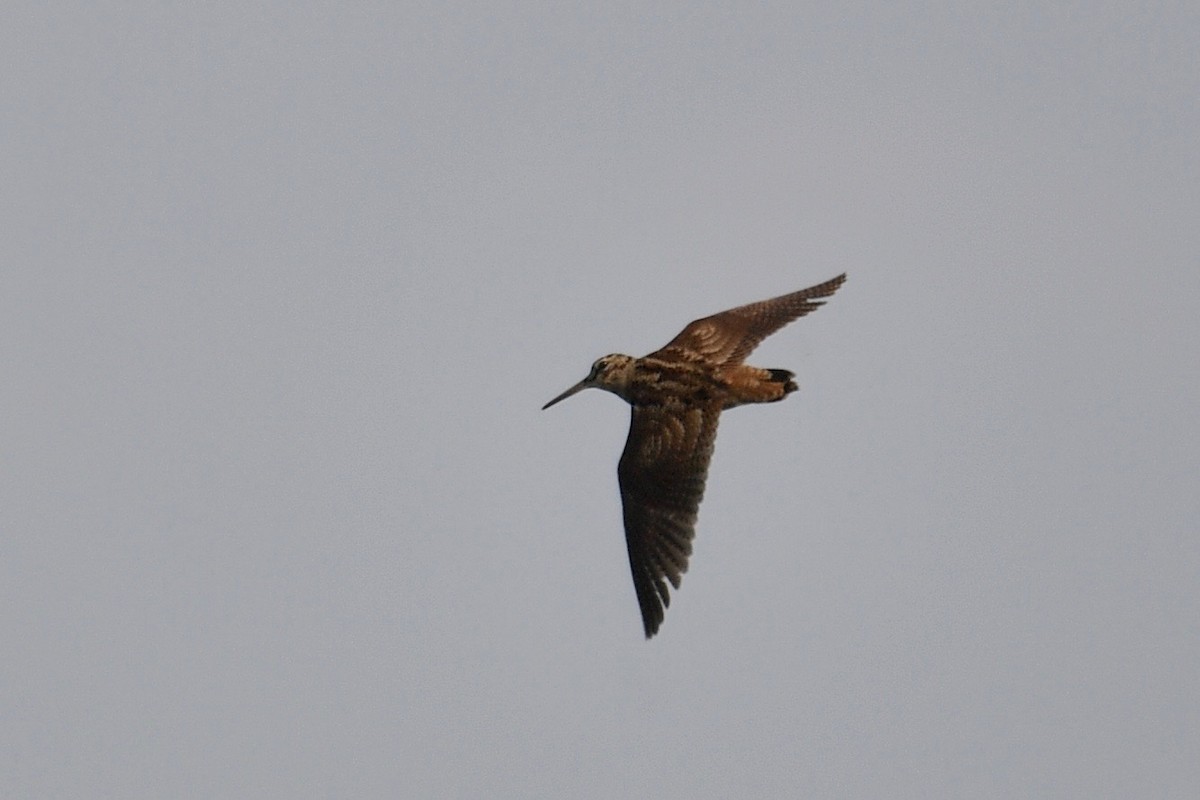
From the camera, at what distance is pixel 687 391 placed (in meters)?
27.3

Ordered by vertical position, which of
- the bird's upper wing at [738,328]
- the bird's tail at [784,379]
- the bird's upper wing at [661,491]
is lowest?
the bird's upper wing at [661,491]

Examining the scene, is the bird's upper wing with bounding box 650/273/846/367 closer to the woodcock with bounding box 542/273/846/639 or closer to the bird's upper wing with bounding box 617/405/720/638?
the woodcock with bounding box 542/273/846/639

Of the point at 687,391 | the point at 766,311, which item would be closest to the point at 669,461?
Result: the point at 687,391

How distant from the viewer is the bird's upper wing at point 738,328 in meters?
28.0

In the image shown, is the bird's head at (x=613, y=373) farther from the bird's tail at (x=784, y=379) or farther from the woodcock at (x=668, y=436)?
the bird's tail at (x=784, y=379)

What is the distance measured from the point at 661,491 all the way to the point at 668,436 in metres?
0.59

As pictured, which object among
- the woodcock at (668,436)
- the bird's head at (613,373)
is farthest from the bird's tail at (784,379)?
the bird's head at (613,373)

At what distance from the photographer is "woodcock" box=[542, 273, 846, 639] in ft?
88.2

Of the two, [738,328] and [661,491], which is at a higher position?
[738,328]

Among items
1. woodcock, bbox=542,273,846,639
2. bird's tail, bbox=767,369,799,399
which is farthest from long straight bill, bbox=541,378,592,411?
bird's tail, bbox=767,369,799,399

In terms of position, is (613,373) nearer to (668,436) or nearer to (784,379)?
(668,436)

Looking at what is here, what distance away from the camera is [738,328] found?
28.6 meters

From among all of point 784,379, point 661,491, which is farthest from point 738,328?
point 661,491

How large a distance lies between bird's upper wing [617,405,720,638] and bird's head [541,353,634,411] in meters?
0.58
